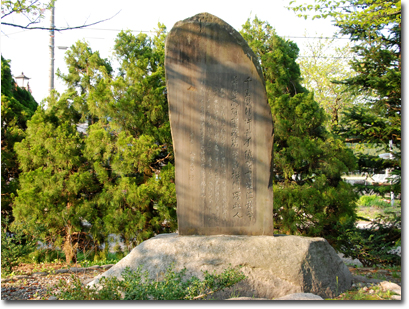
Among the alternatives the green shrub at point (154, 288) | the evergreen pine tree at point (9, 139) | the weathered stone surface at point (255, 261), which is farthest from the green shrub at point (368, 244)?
the evergreen pine tree at point (9, 139)

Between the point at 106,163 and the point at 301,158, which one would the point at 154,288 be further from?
the point at 301,158

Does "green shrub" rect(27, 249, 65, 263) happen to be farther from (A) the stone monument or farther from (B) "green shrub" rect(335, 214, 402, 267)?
(B) "green shrub" rect(335, 214, 402, 267)

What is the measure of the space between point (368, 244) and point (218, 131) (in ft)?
9.02

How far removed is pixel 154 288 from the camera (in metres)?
2.92

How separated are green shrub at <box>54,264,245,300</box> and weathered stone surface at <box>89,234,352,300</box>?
154 mm

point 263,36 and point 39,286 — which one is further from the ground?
point 263,36

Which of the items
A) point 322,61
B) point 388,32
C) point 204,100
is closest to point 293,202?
point 204,100

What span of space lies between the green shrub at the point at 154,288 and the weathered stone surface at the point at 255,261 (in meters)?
0.15

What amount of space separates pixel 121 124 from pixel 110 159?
0.54m

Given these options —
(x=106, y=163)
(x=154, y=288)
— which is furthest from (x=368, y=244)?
(x=106, y=163)

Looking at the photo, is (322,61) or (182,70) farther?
(322,61)

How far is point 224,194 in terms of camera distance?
149 inches

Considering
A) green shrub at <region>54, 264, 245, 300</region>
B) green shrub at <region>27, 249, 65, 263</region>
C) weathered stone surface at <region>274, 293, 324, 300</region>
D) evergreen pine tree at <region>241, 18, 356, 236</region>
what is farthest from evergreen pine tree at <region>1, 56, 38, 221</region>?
weathered stone surface at <region>274, 293, 324, 300</region>

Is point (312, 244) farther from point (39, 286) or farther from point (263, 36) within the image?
point (263, 36)
